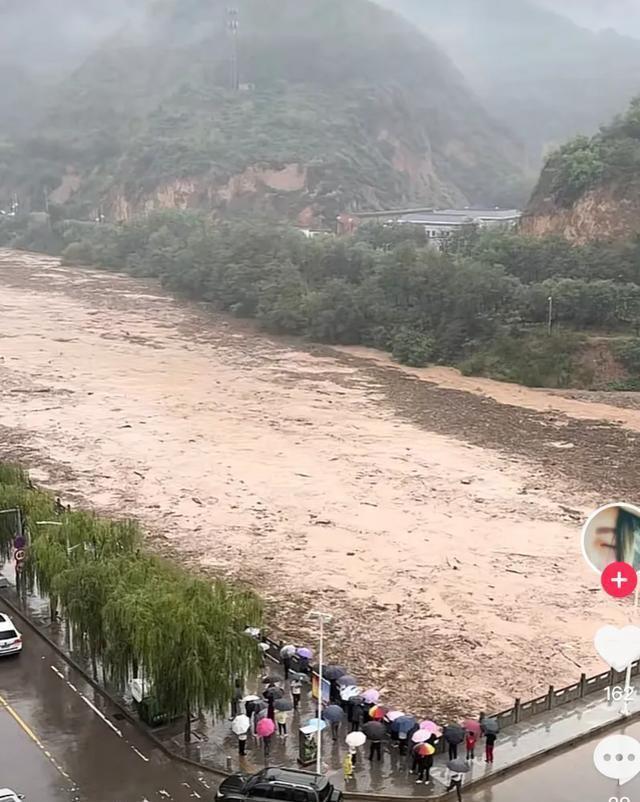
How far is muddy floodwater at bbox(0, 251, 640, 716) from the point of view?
20844 millimetres

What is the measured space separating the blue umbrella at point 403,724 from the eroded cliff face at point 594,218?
163ft

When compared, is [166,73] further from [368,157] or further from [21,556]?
[21,556]

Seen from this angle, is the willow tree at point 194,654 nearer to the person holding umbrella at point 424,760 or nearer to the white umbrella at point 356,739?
the white umbrella at point 356,739

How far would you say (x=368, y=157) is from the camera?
437ft

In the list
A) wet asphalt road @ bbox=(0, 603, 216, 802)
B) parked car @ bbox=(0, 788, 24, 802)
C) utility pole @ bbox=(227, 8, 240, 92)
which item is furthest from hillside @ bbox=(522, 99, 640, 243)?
utility pole @ bbox=(227, 8, 240, 92)

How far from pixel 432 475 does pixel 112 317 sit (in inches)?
1653

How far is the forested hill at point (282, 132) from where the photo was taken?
413 ft

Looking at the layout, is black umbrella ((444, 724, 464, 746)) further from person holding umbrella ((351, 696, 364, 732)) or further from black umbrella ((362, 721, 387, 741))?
person holding umbrella ((351, 696, 364, 732))

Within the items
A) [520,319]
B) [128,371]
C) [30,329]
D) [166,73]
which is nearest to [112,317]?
[30,329]

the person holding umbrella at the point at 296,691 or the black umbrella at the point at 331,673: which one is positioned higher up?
the black umbrella at the point at 331,673

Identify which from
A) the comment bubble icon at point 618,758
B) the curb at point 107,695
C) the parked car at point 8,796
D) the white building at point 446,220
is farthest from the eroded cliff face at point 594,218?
the comment bubble icon at point 618,758

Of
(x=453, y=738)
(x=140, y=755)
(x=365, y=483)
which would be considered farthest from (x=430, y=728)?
(x=365, y=483)

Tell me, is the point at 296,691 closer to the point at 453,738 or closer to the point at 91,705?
the point at 453,738

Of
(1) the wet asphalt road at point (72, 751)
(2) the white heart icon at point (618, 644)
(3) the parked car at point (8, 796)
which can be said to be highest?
(2) the white heart icon at point (618, 644)
